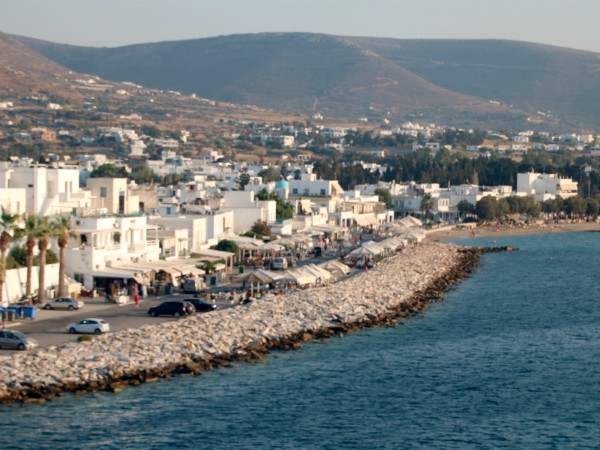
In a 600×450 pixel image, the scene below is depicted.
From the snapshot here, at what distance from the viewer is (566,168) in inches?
4953

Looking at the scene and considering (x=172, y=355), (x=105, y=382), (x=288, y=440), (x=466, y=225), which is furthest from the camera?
(x=466, y=225)

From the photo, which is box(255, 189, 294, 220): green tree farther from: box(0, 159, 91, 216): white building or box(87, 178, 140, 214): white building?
box(0, 159, 91, 216): white building

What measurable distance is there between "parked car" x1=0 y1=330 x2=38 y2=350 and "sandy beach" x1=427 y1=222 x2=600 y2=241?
54.3 metres

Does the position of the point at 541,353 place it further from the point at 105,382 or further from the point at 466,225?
the point at 466,225

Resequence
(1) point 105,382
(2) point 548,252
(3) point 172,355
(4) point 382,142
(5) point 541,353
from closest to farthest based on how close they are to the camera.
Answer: (1) point 105,382 → (3) point 172,355 → (5) point 541,353 → (2) point 548,252 → (4) point 382,142

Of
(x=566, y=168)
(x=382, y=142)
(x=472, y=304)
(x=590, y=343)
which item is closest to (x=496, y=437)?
(x=590, y=343)

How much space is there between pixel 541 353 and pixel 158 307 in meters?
11.1

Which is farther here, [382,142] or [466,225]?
[382,142]

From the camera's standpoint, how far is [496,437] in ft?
81.5

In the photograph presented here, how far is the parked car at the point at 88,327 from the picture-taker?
3219 centimetres

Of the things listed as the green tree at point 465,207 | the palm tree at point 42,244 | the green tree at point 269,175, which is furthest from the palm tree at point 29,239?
the green tree at point 269,175

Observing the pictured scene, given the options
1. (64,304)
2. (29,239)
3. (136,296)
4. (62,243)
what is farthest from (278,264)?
(29,239)

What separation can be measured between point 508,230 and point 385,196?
34.7 feet

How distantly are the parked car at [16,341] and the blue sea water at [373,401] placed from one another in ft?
11.9
